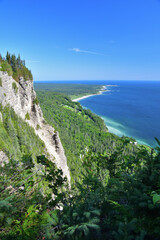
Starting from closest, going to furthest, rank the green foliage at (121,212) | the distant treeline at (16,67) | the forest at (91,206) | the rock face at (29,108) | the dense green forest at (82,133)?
the green foliage at (121,212)
the forest at (91,206)
the rock face at (29,108)
the distant treeline at (16,67)
the dense green forest at (82,133)

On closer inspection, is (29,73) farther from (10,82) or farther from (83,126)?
(83,126)

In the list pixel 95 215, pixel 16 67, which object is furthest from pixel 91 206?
pixel 16 67

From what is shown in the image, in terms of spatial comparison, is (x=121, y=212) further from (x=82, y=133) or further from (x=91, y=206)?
(x=82, y=133)

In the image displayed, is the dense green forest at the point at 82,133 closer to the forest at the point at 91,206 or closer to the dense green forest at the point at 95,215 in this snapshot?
the forest at the point at 91,206

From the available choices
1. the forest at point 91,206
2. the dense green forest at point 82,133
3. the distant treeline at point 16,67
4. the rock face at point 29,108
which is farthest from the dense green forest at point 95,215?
the dense green forest at point 82,133

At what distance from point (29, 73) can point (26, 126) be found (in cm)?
1380

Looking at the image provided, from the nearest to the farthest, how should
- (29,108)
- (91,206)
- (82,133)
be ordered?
(91,206)
(29,108)
(82,133)

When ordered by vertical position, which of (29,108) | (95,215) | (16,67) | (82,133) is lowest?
(82,133)

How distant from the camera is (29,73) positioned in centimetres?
3244

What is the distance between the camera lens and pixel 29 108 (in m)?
33.3

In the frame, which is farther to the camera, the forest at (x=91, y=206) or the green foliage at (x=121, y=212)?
the forest at (x=91, y=206)

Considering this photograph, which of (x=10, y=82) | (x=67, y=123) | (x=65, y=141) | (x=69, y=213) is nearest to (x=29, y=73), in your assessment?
(x=10, y=82)

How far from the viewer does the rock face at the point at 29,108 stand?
24719 millimetres

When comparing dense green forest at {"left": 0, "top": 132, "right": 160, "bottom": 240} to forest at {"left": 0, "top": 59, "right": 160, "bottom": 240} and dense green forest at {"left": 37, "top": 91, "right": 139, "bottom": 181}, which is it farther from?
dense green forest at {"left": 37, "top": 91, "right": 139, "bottom": 181}
